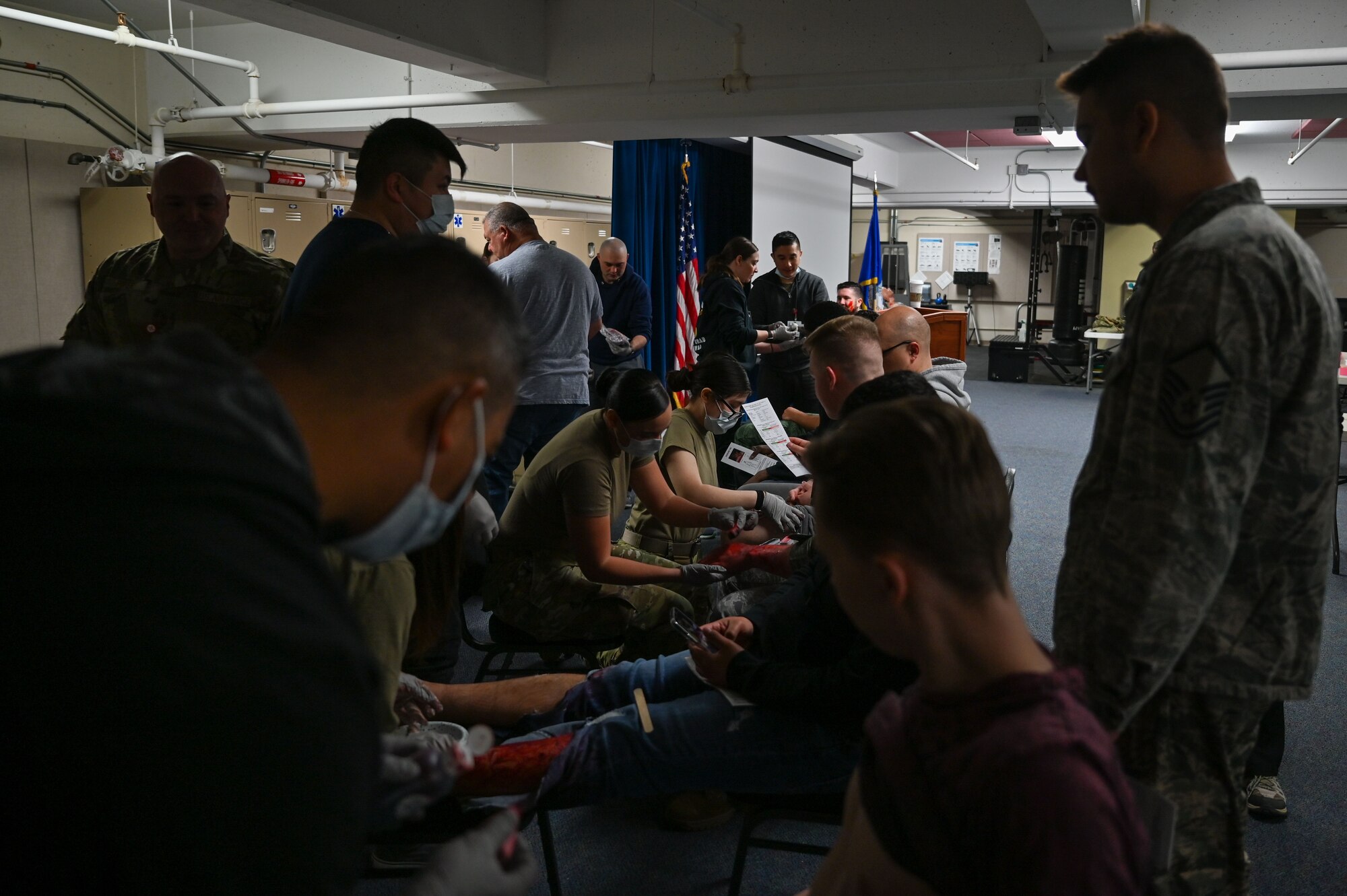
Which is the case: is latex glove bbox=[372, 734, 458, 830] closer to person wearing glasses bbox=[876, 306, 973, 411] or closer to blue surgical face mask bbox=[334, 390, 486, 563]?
blue surgical face mask bbox=[334, 390, 486, 563]

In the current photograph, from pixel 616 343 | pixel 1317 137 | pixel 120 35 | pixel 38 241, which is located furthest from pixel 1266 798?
pixel 1317 137

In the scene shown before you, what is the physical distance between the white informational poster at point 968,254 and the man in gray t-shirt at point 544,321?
15228 millimetres

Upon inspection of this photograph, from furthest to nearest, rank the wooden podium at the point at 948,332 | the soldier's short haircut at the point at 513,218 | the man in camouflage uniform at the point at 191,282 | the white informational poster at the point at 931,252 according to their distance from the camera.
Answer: the white informational poster at the point at 931,252 → the wooden podium at the point at 948,332 → the soldier's short haircut at the point at 513,218 → the man in camouflage uniform at the point at 191,282

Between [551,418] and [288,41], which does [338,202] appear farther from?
[551,418]

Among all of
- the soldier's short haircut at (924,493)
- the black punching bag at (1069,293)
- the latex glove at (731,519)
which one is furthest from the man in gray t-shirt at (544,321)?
the black punching bag at (1069,293)

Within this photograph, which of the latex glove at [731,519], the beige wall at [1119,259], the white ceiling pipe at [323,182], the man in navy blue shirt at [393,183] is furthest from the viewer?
the beige wall at [1119,259]

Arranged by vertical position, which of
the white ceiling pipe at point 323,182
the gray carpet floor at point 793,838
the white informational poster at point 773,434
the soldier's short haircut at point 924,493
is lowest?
the gray carpet floor at point 793,838

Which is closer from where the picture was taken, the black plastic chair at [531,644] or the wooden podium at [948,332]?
the black plastic chair at [531,644]

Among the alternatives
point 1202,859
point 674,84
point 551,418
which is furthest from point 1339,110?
point 1202,859

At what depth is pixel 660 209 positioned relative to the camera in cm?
823

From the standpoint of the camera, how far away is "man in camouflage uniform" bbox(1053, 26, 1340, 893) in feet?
4.04

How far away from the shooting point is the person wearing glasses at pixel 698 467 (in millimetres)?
3334

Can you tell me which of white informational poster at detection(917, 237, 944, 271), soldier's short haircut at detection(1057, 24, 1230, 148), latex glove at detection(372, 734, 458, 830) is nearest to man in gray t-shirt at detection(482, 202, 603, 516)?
soldier's short haircut at detection(1057, 24, 1230, 148)

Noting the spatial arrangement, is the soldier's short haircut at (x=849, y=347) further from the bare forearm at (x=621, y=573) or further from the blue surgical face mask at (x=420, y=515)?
the blue surgical face mask at (x=420, y=515)
